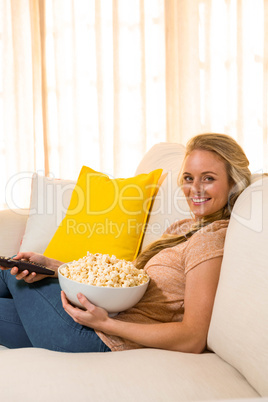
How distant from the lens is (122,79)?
134 inches

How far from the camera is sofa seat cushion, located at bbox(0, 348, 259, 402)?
83cm

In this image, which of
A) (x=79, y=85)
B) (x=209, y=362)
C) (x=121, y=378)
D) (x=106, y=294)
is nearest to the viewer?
(x=121, y=378)

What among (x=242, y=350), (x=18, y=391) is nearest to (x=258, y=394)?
(x=242, y=350)

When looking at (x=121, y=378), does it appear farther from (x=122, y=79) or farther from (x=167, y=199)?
(x=122, y=79)

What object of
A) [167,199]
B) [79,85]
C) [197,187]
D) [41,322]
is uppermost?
[79,85]

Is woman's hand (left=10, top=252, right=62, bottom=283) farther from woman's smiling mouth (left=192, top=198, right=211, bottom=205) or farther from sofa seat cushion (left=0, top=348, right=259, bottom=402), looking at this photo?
woman's smiling mouth (left=192, top=198, right=211, bottom=205)

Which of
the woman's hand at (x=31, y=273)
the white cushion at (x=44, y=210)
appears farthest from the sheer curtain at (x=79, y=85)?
the woman's hand at (x=31, y=273)

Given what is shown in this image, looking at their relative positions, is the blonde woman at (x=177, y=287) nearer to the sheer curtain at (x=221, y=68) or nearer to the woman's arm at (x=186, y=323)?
the woman's arm at (x=186, y=323)

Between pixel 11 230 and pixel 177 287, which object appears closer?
pixel 177 287

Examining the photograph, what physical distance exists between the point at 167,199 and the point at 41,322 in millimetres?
697

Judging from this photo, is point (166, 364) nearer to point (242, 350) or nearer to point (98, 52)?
point (242, 350)

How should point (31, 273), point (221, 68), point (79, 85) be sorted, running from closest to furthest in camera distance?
point (31, 273) → point (221, 68) → point (79, 85)

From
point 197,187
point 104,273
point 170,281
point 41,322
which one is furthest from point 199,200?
point 41,322

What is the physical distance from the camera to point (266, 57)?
3.31m
